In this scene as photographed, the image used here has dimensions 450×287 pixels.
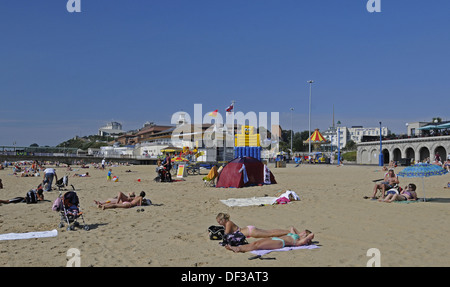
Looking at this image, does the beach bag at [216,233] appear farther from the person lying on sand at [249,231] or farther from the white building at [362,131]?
the white building at [362,131]

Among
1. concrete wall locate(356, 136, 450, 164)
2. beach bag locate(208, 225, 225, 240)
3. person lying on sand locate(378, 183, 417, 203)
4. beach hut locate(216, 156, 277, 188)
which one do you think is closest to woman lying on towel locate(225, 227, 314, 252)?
beach bag locate(208, 225, 225, 240)

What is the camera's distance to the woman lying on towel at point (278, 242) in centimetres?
552

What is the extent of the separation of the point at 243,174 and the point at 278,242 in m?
9.66

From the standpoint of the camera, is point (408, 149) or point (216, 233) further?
point (408, 149)

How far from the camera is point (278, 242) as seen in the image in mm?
5602

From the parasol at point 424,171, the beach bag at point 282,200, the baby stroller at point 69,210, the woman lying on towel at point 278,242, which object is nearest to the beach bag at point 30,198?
the baby stroller at point 69,210

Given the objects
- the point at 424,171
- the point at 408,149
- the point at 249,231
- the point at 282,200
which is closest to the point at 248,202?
the point at 282,200

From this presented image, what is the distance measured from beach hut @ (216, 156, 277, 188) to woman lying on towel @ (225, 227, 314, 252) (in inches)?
364

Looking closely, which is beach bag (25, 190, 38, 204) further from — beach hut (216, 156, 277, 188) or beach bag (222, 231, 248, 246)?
beach bag (222, 231, 248, 246)

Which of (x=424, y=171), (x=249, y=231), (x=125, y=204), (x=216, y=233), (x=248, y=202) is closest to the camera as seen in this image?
(x=249, y=231)

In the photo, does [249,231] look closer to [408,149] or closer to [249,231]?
[249,231]

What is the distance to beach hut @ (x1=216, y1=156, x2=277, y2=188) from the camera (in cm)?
1524
